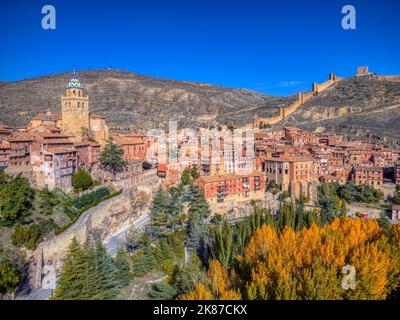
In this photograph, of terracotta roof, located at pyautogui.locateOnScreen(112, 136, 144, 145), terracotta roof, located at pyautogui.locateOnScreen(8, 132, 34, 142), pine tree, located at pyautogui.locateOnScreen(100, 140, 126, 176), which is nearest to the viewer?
terracotta roof, located at pyautogui.locateOnScreen(8, 132, 34, 142)

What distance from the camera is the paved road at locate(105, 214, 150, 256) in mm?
23337

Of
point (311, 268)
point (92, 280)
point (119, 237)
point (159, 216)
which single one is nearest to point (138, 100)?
point (119, 237)

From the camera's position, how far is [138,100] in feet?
261

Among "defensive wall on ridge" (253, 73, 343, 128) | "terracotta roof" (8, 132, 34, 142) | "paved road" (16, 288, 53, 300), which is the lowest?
"paved road" (16, 288, 53, 300)

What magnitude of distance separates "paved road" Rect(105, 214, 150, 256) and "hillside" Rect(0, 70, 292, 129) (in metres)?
31.1

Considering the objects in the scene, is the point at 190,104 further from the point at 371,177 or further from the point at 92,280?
the point at 92,280

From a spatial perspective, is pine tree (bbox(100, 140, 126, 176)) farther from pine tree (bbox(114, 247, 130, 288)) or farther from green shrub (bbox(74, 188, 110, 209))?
pine tree (bbox(114, 247, 130, 288))

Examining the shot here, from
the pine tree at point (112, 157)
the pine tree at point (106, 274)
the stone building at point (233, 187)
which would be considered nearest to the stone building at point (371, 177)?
the stone building at point (233, 187)

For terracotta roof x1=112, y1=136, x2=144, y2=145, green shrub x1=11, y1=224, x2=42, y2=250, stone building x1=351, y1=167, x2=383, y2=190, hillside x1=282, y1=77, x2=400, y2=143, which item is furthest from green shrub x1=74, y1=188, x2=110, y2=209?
hillside x1=282, y1=77, x2=400, y2=143

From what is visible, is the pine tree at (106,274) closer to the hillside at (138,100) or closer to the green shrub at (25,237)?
the green shrub at (25,237)

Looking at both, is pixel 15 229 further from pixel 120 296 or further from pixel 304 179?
pixel 304 179

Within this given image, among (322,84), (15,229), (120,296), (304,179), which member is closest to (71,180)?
(15,229)

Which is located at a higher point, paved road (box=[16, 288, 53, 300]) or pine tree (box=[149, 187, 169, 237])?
pine tree (box=[149, 187, 169, 237])

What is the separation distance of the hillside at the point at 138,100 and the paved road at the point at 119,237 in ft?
102
